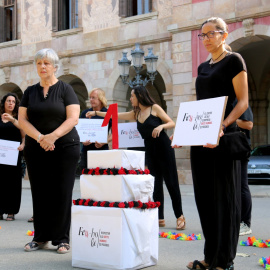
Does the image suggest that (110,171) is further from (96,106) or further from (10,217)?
(10,217)

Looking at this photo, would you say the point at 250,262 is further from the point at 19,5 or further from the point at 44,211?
the point at 19,5

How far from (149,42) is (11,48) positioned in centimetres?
736

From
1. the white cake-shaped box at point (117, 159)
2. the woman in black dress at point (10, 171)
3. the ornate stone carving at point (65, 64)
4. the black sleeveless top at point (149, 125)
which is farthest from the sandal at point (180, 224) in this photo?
the ornate stone carving at point (65, 64)

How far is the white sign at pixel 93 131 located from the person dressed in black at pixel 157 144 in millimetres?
428

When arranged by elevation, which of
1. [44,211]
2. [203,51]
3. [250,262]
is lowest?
[250,262]

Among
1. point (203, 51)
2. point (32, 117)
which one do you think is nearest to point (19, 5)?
point (203, 51)

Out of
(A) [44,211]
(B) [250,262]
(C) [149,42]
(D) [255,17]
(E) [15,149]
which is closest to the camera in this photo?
(B) [250,262]

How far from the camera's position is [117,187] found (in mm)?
4266

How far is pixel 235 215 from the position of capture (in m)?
4.01

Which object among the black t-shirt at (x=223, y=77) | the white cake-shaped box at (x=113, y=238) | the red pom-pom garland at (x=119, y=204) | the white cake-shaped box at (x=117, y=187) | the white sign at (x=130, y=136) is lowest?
the white cake-shaped box at (x=113, y=238)

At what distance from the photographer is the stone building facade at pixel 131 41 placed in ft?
53.0

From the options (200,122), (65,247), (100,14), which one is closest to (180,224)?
(65,247)

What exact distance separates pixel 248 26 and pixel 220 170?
1223 cm

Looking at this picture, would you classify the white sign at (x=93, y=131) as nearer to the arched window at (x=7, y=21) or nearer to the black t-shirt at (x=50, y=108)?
the black t-shirt at (x=50, y=108)
